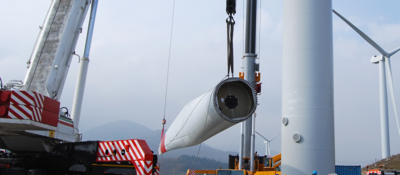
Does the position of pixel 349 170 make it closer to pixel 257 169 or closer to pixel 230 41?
pixel 257 169

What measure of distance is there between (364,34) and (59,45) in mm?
30803

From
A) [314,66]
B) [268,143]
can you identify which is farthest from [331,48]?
[268,143]

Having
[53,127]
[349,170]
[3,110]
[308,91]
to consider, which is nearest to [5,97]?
[3,110]

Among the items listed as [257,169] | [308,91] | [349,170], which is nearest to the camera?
[308,91]

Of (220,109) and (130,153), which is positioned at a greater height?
(220,109)

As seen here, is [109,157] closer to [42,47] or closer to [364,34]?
[42,47]

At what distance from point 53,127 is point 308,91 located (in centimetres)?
845

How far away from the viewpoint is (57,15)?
12500 mm

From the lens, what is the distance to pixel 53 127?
28.4ft

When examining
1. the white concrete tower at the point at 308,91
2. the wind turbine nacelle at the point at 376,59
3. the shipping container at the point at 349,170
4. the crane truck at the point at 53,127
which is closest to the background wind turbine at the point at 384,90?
the wind turbine nacelle at the point at 376,59

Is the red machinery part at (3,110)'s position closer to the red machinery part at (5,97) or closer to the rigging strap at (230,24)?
the red machinery part at (5,97)

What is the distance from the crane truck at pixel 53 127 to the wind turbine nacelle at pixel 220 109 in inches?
72.8

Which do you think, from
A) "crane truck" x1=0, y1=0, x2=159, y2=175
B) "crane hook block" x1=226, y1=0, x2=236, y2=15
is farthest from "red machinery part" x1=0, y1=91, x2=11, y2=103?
"crane hook block" x1=226, y1=0, x2=236, y2=15

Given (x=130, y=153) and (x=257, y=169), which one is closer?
(x=130, y=153)
